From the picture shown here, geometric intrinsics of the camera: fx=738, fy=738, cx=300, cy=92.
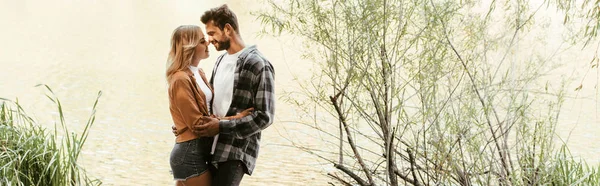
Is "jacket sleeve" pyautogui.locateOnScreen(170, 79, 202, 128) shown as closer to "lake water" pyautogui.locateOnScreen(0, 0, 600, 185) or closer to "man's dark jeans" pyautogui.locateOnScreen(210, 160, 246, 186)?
"man's dark jeans" pyautogui.locateOnScreen(210, 160, 246, 186)

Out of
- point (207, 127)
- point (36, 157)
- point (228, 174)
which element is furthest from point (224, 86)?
point (36, 157)

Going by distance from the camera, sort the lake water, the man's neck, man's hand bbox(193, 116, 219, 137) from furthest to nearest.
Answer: the lake water → the man's neck → man's hand bbox(193, 116, 219, 137)

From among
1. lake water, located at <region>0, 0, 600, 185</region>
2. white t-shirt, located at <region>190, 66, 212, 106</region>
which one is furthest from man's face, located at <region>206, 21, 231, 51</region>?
lake water, located at <region>0, 0, 600, 185</region>

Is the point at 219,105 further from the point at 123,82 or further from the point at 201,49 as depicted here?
the point at 123,82

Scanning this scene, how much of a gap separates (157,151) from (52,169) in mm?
8475

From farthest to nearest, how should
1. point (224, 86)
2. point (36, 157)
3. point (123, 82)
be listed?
point (123, 82)
point (36, 157)
point (224, 86)

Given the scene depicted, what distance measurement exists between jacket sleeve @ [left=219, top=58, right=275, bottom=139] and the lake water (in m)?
4.18

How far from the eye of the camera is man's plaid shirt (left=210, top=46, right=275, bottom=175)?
6.91ft

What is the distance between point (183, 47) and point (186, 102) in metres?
0.18

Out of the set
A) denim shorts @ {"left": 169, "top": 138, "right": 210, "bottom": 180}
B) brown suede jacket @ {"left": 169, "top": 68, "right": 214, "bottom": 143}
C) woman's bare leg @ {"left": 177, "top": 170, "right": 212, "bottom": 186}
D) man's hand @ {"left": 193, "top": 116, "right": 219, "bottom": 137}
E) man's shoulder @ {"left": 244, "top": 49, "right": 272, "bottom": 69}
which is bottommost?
woman's bare leg @ {"left": 177, "top": 170, "right": 212, "bottom": 186}

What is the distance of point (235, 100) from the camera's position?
216cm

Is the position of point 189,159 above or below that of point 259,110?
below

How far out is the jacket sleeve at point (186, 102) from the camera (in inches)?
82.4

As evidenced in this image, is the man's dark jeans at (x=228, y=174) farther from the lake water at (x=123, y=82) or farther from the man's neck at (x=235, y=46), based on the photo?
the lake water at (x=123, y=82)
